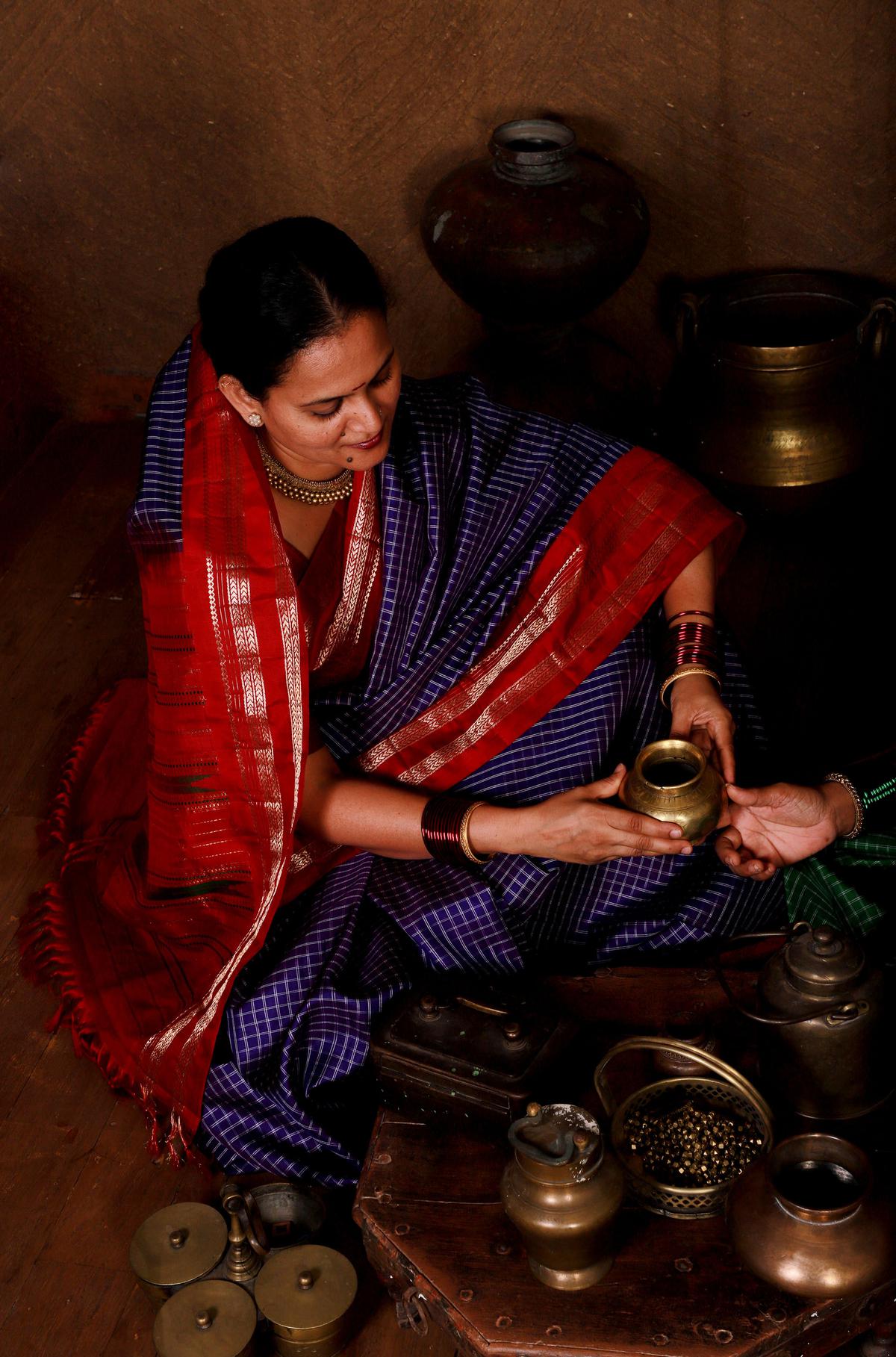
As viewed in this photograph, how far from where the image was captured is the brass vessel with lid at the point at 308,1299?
203 cm

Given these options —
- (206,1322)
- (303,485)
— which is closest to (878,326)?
(303,485)

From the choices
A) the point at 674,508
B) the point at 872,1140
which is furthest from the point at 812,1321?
the point at 674,508

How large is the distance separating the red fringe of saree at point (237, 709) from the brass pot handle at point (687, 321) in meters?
1.20

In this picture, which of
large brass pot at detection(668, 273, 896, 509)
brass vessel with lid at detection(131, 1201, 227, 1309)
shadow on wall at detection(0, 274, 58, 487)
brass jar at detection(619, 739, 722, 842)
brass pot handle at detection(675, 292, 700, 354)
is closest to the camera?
brass jar at detection(619, 739, 722, 842)

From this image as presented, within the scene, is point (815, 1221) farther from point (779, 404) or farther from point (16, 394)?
point (16, 394)

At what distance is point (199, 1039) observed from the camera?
2293 mm

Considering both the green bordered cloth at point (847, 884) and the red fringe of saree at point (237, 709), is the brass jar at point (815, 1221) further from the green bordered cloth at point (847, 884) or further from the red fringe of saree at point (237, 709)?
the red fringe of saree at point (237, 709)

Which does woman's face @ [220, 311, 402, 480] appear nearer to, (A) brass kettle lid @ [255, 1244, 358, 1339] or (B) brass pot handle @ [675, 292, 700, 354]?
(A) brass kettle lid @ [255, 1244, 358, 1339]

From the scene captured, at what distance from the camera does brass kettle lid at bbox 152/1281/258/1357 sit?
2.02m

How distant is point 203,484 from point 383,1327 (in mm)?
1321

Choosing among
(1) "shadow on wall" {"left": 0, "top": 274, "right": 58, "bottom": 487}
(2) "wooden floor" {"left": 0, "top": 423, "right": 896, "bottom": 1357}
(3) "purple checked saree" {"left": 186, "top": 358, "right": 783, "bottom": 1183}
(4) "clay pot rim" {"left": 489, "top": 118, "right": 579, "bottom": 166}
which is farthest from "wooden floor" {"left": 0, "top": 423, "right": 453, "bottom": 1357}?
(4) "clay pot rim" {"left": 489, "top": 118, "right": 579, "bottom": 166}

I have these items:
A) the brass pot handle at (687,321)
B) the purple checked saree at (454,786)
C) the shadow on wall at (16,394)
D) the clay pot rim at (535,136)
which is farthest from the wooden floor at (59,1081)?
the brass pot handle at (687,321)

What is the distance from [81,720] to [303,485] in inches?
47.8

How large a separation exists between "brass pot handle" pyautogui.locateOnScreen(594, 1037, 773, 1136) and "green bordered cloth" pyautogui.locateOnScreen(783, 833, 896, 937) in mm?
483
